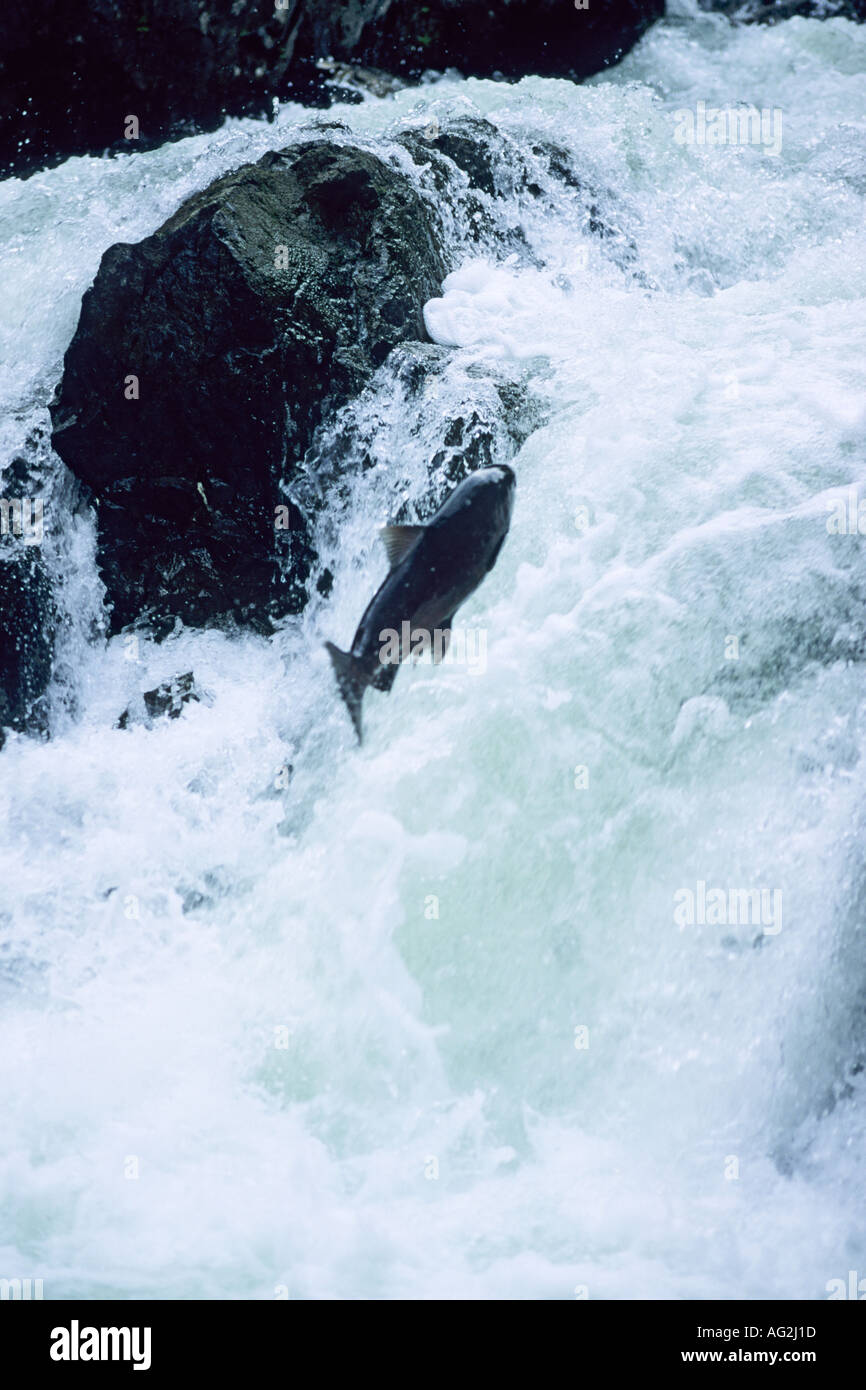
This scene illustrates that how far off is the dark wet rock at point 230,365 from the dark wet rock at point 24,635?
0.30 metres

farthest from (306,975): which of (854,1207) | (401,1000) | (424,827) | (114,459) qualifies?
(114,459)

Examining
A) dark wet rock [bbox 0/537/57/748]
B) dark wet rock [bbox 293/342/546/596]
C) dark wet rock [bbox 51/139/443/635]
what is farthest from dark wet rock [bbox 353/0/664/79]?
dark wet rock [bbox 0/537/57/748]

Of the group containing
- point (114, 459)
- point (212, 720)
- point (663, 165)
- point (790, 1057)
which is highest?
point (663, 165)

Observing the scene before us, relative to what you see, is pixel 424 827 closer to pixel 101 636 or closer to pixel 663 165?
pixel 101 636

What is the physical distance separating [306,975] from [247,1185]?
0.70 metres

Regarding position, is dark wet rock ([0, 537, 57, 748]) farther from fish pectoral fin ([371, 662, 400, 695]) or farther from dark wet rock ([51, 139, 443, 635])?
fish pectoral fin ([371, 662, 400, 695])

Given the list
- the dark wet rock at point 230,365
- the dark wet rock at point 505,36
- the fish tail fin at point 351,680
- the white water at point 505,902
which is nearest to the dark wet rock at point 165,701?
the white water at point 505,902

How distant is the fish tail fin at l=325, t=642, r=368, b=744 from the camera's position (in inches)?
135

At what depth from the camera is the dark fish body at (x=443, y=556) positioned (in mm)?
3246

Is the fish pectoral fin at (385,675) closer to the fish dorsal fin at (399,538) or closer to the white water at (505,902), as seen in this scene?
the fish dorsal fin at (399,538)

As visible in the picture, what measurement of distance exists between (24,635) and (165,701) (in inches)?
29.6

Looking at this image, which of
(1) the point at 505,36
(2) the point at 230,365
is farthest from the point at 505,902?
(1) the point at 505,36

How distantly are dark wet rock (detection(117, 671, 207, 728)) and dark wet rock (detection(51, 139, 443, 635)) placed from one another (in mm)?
328

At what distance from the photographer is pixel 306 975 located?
3947 millimetres
